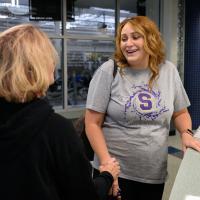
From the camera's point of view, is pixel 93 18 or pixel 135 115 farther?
pixel 93 18

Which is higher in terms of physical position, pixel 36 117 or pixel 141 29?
pixel 141 29

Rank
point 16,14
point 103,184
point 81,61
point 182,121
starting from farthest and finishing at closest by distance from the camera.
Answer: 1. point 81,61
2. point 16,14
3. point 182,121
4. point 103,184

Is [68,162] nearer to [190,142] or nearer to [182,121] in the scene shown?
[190,142]

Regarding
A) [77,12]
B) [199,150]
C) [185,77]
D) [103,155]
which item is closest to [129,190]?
[103,155]

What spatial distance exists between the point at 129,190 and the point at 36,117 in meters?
0.92

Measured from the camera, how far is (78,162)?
0.98m

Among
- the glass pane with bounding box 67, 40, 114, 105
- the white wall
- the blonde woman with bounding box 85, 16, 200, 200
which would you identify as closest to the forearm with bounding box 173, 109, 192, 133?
the blonde woman with bounding box 85, 16, 200, 200

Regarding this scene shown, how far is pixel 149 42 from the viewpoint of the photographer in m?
1.66

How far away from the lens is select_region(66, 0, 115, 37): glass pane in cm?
538

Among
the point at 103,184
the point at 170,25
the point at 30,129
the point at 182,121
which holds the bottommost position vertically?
the point at 103,184

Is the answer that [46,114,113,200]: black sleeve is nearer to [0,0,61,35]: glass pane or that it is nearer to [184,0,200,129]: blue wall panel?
[0,0,61,35]: glass pane

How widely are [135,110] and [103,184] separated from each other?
1.67 feet

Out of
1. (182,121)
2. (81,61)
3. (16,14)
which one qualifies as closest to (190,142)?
(182,121)

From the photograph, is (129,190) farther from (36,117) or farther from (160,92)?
(36,117)
